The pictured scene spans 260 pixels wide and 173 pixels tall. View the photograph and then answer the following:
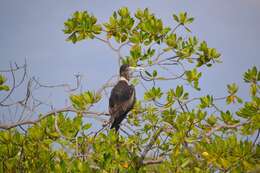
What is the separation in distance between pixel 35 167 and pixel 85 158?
85 centimetres

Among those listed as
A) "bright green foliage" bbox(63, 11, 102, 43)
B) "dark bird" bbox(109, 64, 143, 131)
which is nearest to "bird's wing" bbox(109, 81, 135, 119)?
"dark bird" bbox(109, 64, 143, 131)

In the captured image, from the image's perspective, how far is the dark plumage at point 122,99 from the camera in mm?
6537

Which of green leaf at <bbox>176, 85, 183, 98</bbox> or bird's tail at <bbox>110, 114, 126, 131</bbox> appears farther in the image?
bird's tail at <bbox>110, 114, 126, 131</bbox>

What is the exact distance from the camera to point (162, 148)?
5242 millimetres

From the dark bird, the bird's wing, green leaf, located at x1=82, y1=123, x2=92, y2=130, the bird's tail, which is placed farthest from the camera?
the bird's wing

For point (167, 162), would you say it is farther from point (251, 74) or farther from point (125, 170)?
point (251, 74)

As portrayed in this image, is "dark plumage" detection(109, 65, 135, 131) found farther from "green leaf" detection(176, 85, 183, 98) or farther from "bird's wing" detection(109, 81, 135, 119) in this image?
"green leaf" detection(176, 85, 183, 98)

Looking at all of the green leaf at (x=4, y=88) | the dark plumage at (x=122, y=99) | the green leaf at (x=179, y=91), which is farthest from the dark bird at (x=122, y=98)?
the green leaf at (x=4, y=88)

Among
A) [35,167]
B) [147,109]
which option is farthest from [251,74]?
[35,167]

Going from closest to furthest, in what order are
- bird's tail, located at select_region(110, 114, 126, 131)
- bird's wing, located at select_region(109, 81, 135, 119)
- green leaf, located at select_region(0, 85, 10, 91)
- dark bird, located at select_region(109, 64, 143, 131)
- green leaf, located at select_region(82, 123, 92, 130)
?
green leaf, located at select_region(82, 123, 92, 130) < green leaf, located at select_region(0, 85, 10, 91) < bird's tail, located at select_region(110, 114, 126, 131) < dark bird, located at select_region(109, 64, 143, 131) < bird's wing, located at select_region(109, 81, 135, 119)

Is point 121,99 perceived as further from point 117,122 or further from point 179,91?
point 179,91

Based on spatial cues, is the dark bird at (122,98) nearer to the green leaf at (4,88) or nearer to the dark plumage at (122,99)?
the dark plumage at (122,99)

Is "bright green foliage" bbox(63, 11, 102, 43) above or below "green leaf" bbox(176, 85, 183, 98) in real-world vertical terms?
above

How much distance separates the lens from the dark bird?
6497 millimetres
